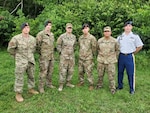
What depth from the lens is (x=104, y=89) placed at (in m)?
7.46

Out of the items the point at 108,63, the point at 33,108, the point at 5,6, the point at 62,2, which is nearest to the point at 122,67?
the point at 108,63

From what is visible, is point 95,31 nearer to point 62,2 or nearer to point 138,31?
point 138,31

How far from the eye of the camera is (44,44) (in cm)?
692

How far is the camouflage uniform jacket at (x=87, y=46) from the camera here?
7215mm

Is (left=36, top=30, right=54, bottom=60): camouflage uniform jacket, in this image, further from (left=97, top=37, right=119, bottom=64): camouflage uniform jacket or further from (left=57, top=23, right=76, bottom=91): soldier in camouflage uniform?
(left=97, top=37, right=119, bottom=64): camouflage uniform jacket

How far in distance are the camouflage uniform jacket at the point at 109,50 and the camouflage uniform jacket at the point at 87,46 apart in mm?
215

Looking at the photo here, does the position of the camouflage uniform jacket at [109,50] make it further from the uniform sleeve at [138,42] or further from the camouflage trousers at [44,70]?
the camouflage trousers at [44,70]

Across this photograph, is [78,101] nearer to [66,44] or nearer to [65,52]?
[65,52]

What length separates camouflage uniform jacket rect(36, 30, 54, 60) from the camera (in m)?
6.88

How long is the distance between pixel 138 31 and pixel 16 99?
5397 mm

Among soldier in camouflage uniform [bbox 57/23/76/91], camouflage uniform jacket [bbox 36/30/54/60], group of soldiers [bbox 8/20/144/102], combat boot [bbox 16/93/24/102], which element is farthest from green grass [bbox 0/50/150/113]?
camouflage uniform jacket [bbox 36/30/54/60]

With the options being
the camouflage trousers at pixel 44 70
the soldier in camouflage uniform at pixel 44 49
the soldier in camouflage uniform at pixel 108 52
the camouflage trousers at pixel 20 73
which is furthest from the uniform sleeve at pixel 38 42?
the soldier in camouflage uniform at pixel 108 52

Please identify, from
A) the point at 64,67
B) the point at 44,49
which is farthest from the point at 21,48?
the point at 64,67

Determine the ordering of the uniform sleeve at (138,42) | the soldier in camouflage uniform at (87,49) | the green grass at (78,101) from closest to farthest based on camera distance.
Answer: the green grass at (78,101) → the uniform sleeve at (138,42) → the soldier in camouflage uniform at (87,49)
